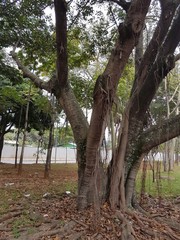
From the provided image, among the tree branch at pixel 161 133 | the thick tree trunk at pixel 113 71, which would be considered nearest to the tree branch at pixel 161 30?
the tree branch at pixel 161 133

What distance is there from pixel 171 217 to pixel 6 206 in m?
3.12

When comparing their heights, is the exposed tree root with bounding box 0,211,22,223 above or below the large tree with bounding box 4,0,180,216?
below

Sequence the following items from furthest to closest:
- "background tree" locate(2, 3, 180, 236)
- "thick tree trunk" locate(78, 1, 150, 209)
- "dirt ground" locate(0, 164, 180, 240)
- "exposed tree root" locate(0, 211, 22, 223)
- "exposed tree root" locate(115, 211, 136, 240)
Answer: "exposed tree root" locate(0, 211, 22, 223), "background tree" locate(2, 3, 180, 236), "dirt ground" locate(0, 164, 180, 240), "exposed tree root" locate(115, 211, 136, 240), "thick tree trunk" locate(78, 1, 150, 209)

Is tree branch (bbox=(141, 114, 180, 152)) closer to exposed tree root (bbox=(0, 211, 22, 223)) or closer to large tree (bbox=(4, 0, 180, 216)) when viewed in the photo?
large tree (bbox=(4, 0, 180, 216))

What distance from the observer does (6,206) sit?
5180 mm

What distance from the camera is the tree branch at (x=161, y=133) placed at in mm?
4668

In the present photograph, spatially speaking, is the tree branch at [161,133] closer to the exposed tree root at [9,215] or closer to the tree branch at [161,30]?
the tree branch at [161,30]

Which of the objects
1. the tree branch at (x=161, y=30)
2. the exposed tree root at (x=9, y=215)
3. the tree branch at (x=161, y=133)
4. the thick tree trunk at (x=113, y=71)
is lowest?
the exposed tree root at (x=9, y=215)

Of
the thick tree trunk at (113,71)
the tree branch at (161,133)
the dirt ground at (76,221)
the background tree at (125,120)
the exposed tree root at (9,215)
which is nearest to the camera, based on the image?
the thick tree trunk at (113,71)

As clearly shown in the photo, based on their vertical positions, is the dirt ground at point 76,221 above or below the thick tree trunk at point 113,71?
below

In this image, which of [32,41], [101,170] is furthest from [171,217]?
[32,41]

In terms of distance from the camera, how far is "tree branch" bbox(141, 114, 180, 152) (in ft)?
15.3

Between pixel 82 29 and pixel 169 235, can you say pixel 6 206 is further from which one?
pixel 82 29

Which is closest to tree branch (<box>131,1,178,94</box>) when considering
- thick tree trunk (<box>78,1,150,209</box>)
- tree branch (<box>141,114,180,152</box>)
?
tree branch (<box>141,114,180,152</box>)
